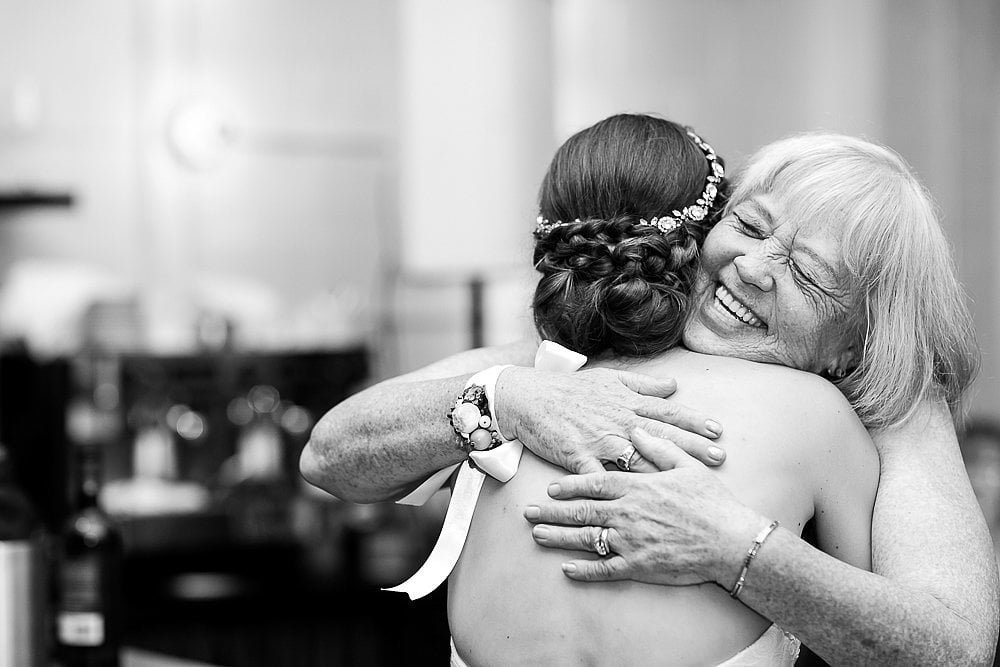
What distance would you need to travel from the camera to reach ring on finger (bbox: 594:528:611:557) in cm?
136

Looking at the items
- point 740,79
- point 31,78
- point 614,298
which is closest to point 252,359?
point 31,78

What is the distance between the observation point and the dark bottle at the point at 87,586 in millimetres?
1960

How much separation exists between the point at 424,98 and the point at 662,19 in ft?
4.08

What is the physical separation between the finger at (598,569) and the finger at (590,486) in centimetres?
7

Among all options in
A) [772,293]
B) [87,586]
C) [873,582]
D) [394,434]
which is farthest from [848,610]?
[87,586]

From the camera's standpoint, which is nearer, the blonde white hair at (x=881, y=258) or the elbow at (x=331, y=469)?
the blonde white hair at (x=881, y=258)

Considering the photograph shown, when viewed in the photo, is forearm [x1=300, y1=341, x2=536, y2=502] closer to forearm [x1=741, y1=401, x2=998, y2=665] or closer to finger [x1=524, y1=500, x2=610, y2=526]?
finger [x1=524, y1=500, x2=610, y2=526]

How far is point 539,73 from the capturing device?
362cm

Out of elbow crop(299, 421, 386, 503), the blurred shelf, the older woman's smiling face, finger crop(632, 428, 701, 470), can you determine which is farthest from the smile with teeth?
the blurred shelf

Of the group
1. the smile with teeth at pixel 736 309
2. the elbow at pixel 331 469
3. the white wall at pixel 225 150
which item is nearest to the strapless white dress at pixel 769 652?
the smile with teeth at pixel 736 309

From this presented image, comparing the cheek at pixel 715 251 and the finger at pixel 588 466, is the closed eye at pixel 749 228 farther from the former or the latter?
the finger at pixel 588 466

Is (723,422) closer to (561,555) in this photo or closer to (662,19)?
(561,555)

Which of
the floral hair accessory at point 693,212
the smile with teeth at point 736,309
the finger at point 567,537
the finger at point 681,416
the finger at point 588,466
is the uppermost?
the floral hair accessory at point 693,212

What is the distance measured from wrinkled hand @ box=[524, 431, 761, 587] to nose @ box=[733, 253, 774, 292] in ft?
0.80
